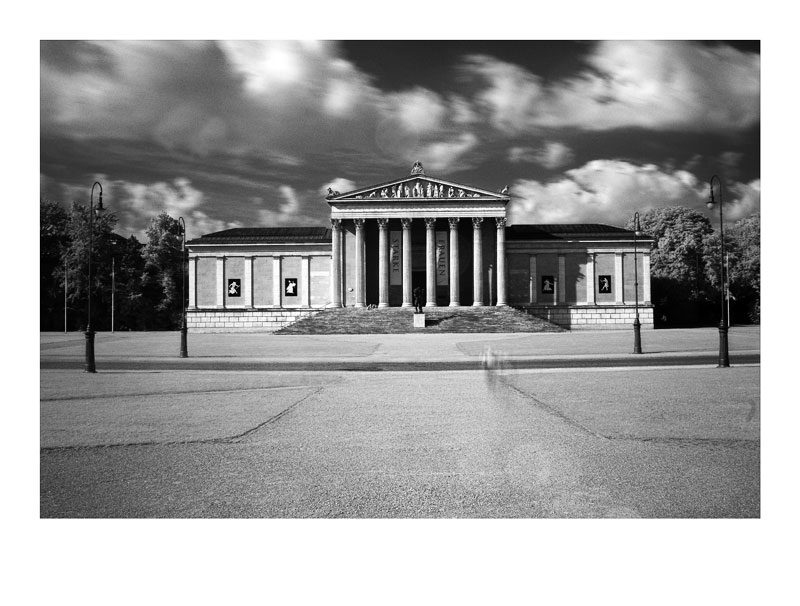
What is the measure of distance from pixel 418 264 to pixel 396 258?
3.71 meters

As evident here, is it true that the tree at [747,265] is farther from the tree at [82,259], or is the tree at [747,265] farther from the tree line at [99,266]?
the tree at [82,259]

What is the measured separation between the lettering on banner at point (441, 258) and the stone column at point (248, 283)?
14.0m

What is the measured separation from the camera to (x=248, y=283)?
1657 inches

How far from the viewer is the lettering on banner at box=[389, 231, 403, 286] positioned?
134 feet

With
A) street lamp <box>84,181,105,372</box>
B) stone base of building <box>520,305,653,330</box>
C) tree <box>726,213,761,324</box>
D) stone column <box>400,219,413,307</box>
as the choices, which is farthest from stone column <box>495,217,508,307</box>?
street lamp <box>84,181,105,372</box>

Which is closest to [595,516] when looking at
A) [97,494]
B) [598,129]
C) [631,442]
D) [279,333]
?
[631,442]

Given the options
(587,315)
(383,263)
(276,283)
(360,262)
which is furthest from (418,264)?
(587,315)

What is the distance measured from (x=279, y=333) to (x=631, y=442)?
27560 mm

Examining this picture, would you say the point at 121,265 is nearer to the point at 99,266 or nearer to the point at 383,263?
the point at 99,266

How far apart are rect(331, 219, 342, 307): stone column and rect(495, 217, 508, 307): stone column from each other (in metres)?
11.6

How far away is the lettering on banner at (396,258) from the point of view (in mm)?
40844

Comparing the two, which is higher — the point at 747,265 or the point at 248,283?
the point at 248,283

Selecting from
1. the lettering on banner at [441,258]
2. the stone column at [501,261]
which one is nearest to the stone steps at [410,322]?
the stone column at [501,261]

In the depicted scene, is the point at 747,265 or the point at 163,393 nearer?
the point at 747,265
